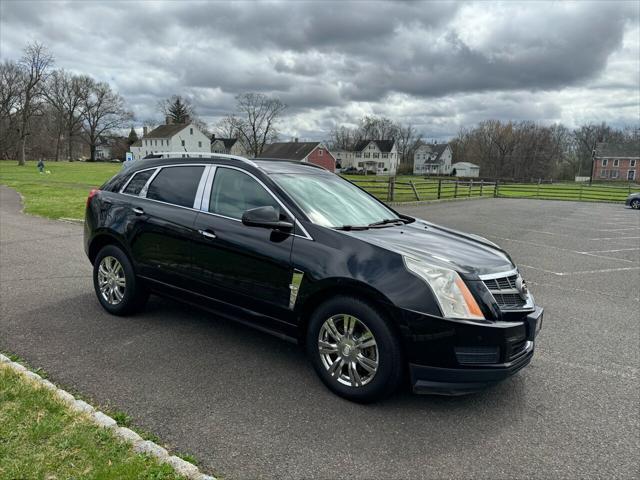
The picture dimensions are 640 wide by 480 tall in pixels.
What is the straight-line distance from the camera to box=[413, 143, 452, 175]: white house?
104 metres

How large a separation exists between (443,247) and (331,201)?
3.65ft

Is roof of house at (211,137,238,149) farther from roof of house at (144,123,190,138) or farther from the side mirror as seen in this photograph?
the side mirror

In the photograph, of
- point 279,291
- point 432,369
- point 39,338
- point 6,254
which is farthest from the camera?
point 6,254

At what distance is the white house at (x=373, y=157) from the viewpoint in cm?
9981

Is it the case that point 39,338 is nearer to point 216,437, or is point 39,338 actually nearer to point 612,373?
point 216,437

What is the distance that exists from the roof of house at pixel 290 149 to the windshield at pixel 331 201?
241 feet

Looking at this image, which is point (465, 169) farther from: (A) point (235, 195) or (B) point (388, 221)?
(A) point (235, 195)

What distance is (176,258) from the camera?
13.8 feet

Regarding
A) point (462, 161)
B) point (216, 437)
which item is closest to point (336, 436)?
point (216, 437)

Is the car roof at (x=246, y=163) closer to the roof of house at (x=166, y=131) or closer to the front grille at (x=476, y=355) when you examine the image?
the front grille at (x=476, y=355)

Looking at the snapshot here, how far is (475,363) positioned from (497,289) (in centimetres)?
56

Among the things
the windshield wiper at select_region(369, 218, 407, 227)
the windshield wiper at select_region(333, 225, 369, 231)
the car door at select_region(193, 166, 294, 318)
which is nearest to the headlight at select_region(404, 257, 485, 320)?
the windshield wiper at select_region(333, 225, 369, 231)

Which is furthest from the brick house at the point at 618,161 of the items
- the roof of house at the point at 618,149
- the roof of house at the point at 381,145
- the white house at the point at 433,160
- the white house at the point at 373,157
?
the roof of house at the point at 381,145

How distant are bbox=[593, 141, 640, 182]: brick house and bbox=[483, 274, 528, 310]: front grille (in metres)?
91.4
